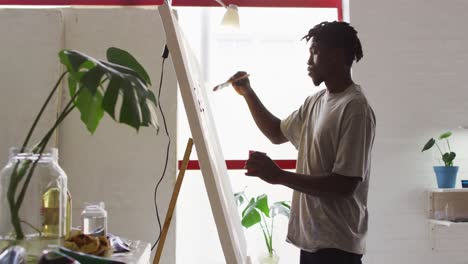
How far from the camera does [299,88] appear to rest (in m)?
2.99

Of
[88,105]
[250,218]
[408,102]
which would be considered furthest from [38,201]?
[408,102]

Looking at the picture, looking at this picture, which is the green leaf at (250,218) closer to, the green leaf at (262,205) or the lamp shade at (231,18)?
the green leaf at (262,205)

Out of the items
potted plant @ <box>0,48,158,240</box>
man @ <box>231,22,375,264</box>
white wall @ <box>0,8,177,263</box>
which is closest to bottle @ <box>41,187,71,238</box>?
potted plant @ <box>0,48,158,240</box>

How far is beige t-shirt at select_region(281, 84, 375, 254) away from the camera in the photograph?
63.6 inches

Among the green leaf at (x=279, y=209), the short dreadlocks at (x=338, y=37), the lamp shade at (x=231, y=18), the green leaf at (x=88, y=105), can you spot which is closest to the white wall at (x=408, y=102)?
the green leaf at (x=279, y=209)

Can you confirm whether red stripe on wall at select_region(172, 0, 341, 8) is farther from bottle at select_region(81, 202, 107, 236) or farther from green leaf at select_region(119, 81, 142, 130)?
green leaf at select_region(119, 81, 142, 130)

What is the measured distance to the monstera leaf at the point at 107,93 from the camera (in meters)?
0.80

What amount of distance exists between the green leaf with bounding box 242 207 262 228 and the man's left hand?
3.40 ft

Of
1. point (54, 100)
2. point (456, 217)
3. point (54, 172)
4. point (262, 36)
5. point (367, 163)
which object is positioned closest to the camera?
point (54, 172)

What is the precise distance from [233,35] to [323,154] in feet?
4.88

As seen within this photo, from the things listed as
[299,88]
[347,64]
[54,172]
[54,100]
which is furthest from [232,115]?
[54,172]

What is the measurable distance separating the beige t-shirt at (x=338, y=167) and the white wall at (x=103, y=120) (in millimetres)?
1072

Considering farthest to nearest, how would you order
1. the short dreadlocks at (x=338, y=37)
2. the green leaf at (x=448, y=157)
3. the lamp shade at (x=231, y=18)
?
the green leaf at (x=448, y=157), the lamp shade at (x=231, y=18), the short dreadlocks at (x=338, y=37)

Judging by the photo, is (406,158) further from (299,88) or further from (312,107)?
(312,107)
